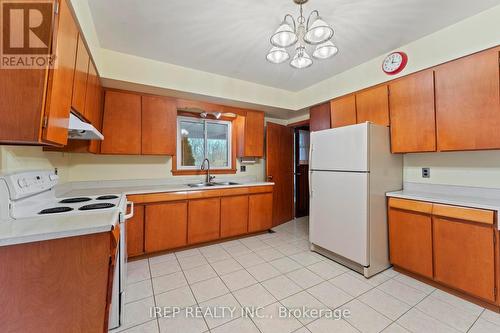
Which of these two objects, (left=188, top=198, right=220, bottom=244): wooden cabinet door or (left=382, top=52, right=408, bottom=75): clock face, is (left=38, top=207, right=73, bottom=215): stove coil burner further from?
(left=382, top=52, right=408, bottom=75): clock face

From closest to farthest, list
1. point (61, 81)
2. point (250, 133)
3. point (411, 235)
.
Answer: point (61, 81)
point (411, 235)
point (250, 133)

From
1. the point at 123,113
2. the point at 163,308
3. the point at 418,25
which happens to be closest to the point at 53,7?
the point at 123,113

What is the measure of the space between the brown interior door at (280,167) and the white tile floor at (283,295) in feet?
4.37

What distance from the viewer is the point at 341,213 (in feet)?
8.02

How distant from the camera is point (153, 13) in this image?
72.7 inches

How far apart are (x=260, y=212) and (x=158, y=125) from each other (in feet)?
6.80

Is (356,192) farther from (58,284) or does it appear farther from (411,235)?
(58,284)

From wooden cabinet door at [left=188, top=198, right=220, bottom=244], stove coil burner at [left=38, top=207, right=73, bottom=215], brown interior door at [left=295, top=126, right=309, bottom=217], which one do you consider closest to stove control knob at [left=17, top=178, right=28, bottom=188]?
stove coil burner at [left=38, top=207, right=73, bottom=215]

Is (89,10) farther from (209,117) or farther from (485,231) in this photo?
(485,231)

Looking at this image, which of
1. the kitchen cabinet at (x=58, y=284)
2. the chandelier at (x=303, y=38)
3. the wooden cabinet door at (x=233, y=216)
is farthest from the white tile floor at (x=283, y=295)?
the chandelier at (x=303, y=38)

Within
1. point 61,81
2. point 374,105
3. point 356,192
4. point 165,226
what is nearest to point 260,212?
point 165,226

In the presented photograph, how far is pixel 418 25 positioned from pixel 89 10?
305 cm

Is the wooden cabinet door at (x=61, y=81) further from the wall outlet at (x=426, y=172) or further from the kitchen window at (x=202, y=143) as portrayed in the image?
the wall outlet at (x=426, y=172)

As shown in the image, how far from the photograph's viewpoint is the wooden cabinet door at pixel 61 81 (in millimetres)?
1063
